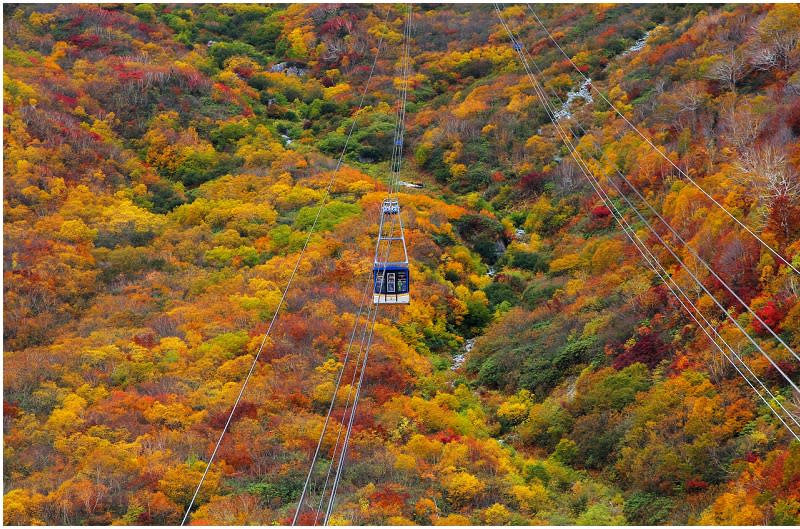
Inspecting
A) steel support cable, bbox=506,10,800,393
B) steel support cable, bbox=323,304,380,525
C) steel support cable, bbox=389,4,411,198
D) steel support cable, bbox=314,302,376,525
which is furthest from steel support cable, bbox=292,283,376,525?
steel support cable, bbox=389,4,411,198

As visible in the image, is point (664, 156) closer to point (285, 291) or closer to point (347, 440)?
point (285, 291)

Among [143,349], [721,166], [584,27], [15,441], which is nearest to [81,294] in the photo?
[143,349]

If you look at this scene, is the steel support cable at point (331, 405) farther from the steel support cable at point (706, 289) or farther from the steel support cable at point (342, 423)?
the steel support cable at point (706, 289)

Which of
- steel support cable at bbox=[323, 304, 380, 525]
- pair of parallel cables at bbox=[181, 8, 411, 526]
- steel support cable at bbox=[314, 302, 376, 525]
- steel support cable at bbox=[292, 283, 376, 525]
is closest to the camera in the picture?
steel support cable at bbox=[292, 283, 376, 525]

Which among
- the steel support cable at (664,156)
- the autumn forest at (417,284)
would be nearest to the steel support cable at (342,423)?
the autumn forest at (417,284)

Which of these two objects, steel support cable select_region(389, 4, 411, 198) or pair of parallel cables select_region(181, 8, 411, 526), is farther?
steel support cable select_region(389, 4, 411, 198)

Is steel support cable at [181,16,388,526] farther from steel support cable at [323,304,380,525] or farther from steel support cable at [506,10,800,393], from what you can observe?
steel support cable at [506,10,800,393]

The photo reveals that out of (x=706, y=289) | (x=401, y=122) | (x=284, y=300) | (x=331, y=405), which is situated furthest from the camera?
(x=401, y=122)

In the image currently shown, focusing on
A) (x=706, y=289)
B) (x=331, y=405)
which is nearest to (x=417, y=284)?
(x=331, y=405)
